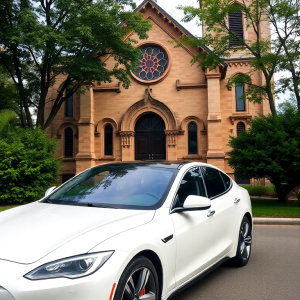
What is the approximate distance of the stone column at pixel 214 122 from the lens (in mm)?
23156

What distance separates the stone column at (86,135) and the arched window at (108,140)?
978mm

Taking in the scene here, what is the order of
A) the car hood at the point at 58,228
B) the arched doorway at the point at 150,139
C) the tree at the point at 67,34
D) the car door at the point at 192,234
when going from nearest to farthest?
the car hood at the point at 58,228 < the car door at the point at 192,234 < the tree at the point at 67,34 < the arched doorway at the point at 150,139

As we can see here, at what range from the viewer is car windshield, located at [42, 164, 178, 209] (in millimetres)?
3758

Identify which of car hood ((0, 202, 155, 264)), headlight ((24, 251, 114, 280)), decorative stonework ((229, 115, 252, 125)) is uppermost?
decorative stonework ((229, 115, 252, 125))

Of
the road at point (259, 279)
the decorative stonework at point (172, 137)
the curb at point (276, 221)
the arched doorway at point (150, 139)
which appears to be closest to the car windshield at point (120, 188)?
the road at point (259, 279)

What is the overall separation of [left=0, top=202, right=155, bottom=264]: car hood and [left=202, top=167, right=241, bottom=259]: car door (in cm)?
141

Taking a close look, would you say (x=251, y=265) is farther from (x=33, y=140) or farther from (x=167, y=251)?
(x=33, y=140)

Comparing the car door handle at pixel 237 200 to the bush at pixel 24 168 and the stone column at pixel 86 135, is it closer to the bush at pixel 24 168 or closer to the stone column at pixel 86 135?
the bush at pixel 24 168

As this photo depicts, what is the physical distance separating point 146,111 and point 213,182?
2033 cm

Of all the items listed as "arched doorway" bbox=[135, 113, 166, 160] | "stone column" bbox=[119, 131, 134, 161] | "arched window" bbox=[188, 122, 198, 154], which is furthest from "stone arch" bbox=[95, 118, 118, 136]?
"arched window" bbox=[188, 122, 198, 154]

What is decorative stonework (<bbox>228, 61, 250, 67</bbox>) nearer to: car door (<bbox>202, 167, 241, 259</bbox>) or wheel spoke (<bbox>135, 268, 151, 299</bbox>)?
car door (<bbox>202, 167, 241, 259</bbox>)

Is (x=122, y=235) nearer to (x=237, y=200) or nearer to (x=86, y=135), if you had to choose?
(x=237, y=200)

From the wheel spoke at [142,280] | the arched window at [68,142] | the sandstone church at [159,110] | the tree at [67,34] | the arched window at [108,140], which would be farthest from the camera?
the arched window at [68,142]

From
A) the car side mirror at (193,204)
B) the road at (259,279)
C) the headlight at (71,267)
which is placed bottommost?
the road at (259,279)
